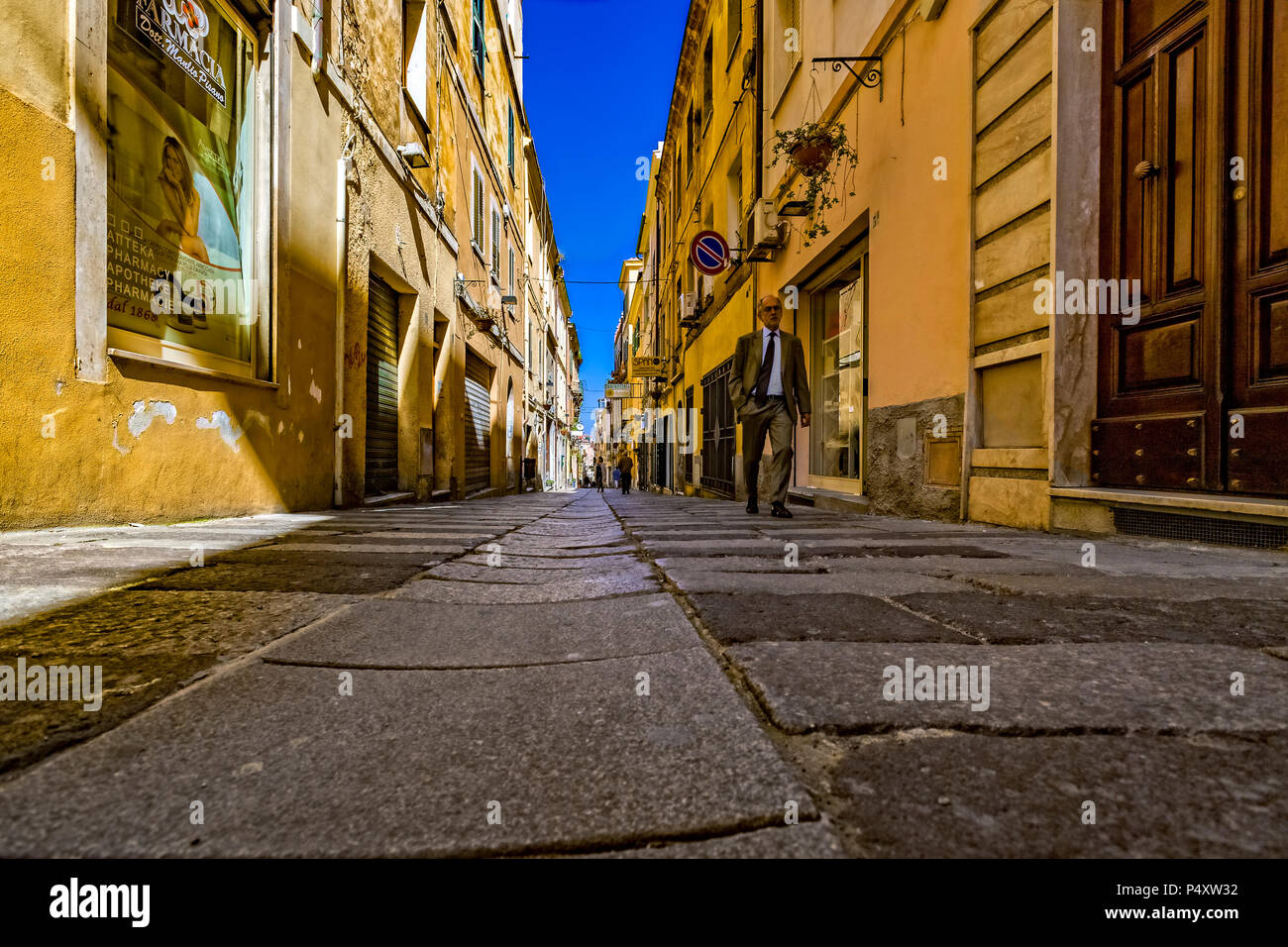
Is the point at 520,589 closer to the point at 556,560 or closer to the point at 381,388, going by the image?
the point at 556,560

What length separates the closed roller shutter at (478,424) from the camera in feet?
36.4

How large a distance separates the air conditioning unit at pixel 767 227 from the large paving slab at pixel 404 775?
7166 millimetres

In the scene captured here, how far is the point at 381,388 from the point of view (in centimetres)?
714

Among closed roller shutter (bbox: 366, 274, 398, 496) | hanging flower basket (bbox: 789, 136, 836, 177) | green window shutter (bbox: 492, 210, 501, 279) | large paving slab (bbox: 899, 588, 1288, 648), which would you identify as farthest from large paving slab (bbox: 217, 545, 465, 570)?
green window shutter (bbox: 492, 210, 501, 279)

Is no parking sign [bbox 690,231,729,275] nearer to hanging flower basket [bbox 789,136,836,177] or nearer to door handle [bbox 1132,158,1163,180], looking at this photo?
hanging flower basket [bbox 789,136,836,177]

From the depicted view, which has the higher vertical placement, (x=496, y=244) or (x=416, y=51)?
(x=416, y=51)

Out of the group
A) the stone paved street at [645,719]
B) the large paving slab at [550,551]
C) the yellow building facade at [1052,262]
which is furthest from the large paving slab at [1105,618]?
the large paving slab at [550,551]

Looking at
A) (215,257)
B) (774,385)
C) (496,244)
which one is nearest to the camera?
(215,257)

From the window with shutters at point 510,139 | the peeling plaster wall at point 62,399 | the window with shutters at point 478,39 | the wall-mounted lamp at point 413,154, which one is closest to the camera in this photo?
the peeling plaster wall at point 62,399

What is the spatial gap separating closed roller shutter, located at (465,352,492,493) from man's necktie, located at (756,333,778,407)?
22.1 ft

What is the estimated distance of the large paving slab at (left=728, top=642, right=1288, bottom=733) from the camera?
87 centimetres

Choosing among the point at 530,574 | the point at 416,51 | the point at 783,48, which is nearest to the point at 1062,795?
the point at 530,574

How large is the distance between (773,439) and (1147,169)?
275cm

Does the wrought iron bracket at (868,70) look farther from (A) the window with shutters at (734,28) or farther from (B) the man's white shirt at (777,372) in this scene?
(A) the window with shutters at (734,28)
